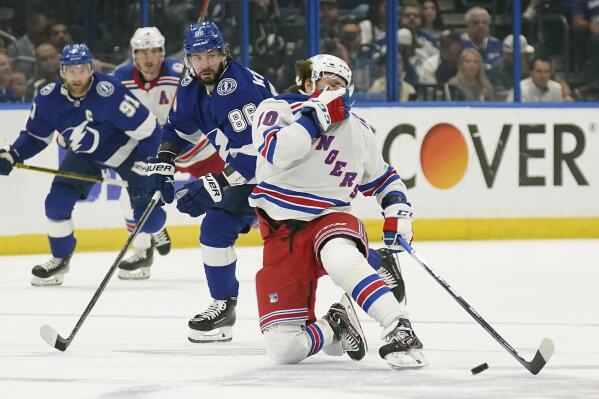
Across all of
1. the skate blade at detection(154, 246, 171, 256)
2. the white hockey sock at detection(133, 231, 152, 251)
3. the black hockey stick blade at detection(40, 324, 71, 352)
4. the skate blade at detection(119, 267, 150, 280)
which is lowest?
the skate blade at detection(154, 246, 171, 256)

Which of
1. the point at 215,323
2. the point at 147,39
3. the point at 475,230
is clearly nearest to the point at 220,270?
the point at 215,323

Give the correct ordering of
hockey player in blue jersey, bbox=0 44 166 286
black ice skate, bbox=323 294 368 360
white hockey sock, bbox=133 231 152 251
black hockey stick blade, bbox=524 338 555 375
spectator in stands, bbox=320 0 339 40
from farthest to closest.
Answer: spectator in stands, bbox=320 0 339 40, white hockey sock, bbox=133 231 152 251, hockey player in blue jersey, bbox=0 44 166 286, black ice skate, bbox=323 294 368 360, black hockey stick blade, bbox=524 338 555 375

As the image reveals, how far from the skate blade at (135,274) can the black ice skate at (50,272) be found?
0.33 metres

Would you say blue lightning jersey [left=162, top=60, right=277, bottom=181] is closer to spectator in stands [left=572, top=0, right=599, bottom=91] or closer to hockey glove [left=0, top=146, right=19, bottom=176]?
hockey glove [left=0, top=146, right=19, bottom=176]

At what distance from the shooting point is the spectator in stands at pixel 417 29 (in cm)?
880

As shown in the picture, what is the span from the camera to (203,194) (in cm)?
496

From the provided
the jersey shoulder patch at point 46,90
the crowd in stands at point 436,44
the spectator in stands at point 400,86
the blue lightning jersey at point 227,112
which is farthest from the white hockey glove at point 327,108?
the spectator in stands at point 400,86

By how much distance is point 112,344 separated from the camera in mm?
4816

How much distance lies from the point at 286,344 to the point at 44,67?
13.6 ft

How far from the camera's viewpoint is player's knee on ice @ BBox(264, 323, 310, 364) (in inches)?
169

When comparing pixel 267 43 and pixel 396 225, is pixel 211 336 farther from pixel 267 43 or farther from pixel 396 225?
pixel 267 43

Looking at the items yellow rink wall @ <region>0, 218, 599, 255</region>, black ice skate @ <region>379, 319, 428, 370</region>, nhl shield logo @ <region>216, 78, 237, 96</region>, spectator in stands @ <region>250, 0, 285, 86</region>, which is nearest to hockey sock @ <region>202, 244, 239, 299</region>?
nhl shield logo @ <region>216, 78, 237, 96</region>

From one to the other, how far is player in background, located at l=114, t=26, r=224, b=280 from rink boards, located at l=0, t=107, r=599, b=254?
1.19 meters

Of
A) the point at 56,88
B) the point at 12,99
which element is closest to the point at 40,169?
the point at 56,88
